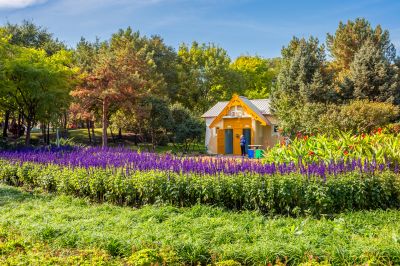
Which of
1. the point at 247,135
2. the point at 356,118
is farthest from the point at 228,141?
the point at 356,118

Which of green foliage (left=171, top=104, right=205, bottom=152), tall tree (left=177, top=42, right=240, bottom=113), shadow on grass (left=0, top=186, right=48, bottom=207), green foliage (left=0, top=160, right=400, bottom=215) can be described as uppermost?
tall tree (left=177, top=42, right=240, bottom=113)

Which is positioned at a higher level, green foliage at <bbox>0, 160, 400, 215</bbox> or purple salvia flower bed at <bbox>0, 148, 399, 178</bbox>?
purple salvia flower bed at <bbox>0, 148, 399, 178</bbox>

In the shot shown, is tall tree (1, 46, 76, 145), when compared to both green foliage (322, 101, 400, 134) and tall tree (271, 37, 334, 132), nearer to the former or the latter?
tall tree (271, 37, 334, 132)

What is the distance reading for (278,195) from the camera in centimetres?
708

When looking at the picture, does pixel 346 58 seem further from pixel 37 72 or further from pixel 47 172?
pixel 47 172

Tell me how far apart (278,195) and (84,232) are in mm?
3623

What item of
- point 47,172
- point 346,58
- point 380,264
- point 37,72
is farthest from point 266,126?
point 380,264

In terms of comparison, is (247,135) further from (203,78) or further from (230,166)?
(230,166)

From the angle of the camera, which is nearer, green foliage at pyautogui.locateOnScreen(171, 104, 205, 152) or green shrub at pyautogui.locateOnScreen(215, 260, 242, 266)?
green shrub at pyautogui.locateOnScreen(215, 260, 242, 266)

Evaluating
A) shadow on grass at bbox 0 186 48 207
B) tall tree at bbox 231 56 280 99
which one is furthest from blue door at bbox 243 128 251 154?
tall tree at bbox 231 56 280 99

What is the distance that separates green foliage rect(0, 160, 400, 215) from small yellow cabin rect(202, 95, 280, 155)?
60.6 ft

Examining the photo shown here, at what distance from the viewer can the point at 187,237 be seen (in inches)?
204

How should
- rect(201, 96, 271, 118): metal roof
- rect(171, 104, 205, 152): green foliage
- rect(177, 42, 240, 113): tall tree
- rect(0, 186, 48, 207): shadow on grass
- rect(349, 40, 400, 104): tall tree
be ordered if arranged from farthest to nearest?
1. rect(177, 42, 240, 113): tall tree
2. rect(201, 96, 271, 118): metal roof
3. rect(171, 104, 205, 152): green foliage
4. rect(349, 40, 400, 104): tall tree
5. rect(0, 186, 48, 207): shadow on grass

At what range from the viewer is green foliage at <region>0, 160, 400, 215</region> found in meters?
7.09
